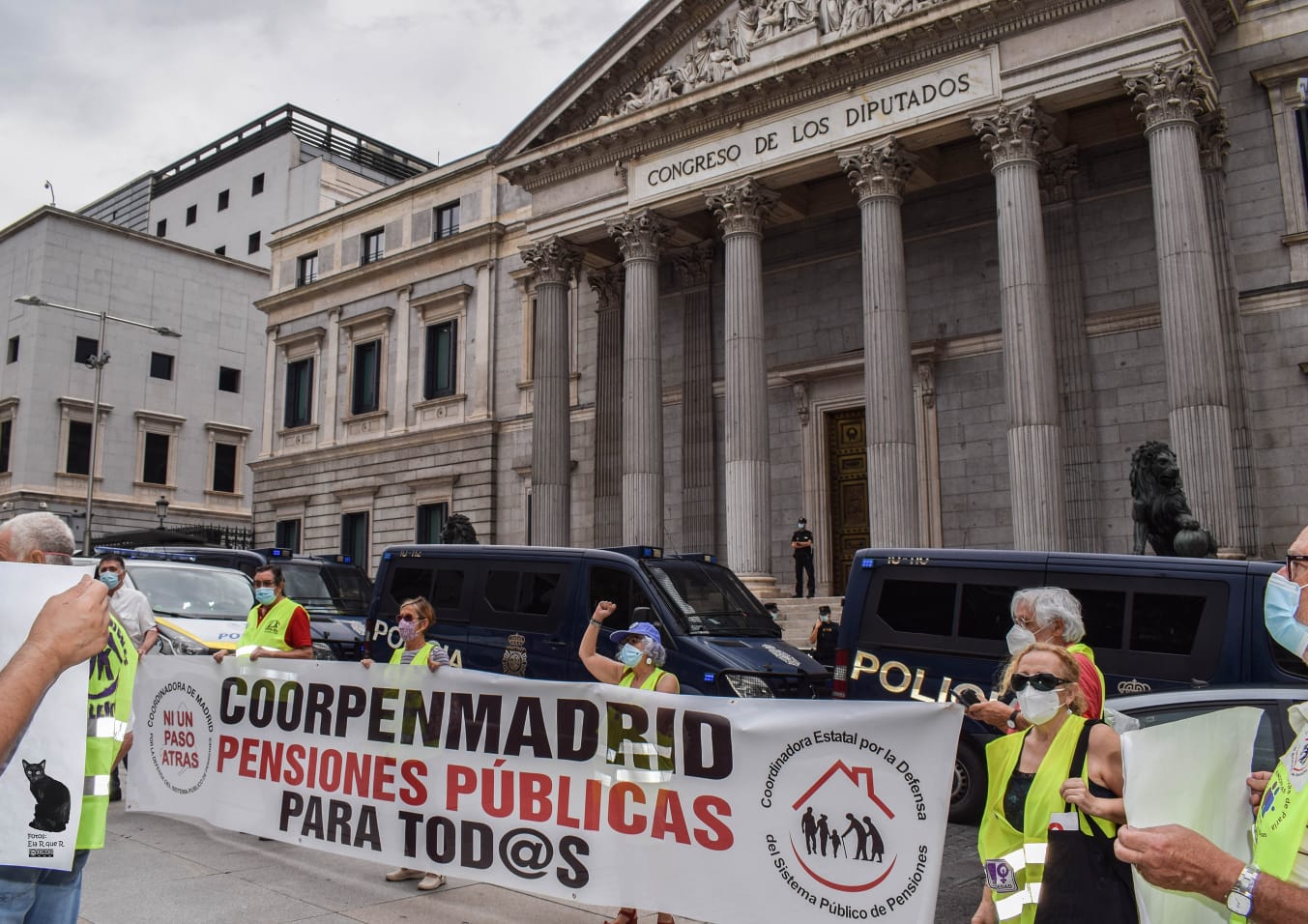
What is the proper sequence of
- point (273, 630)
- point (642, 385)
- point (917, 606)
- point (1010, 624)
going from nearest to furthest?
point (273, 630)
point (1010, 624)
point (917, 606)
point (642, 385)

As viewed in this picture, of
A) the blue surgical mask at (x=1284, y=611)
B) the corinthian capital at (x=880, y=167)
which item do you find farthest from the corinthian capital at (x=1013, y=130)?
the blue surgical mask at (x=1284, y=611)

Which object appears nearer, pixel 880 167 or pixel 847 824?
pixel 847 824

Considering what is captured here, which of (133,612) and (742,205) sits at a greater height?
(742,205)

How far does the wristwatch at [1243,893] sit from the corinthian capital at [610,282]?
26.8 metres

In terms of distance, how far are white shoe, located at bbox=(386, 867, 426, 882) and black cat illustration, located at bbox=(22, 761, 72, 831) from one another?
3790mm

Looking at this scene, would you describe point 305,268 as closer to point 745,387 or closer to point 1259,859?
point 745,387

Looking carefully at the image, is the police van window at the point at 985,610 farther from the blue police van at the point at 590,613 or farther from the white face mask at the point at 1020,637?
the white face mask at the point at 1020,637

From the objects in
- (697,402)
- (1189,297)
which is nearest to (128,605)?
(1189,297)

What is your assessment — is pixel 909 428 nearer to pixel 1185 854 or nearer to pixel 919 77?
Result: pixel 919 77

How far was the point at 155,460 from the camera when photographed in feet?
157

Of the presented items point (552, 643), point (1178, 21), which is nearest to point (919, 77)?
point (1178, 21)

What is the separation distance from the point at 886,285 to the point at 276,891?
Result: 16.6 meters

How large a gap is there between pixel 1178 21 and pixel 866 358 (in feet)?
25.3

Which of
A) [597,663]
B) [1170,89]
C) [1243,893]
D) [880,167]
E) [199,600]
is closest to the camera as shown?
[1243,893]
